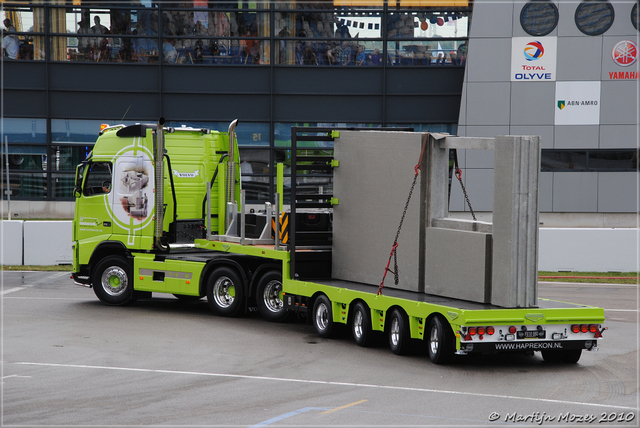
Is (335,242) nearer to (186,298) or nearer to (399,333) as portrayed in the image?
(399,333)

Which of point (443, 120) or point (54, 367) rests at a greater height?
point (443, 120)

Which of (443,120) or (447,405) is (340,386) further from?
(443,120)

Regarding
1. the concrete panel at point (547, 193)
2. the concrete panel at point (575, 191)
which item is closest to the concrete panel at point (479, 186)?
the concrete panel at point (547, 193)

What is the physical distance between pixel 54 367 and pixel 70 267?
492 inches

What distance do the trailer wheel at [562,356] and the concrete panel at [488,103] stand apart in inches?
755

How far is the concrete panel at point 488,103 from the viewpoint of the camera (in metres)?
29.7

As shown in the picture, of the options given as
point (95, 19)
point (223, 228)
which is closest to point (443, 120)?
point (95, 19)

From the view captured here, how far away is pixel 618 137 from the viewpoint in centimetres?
2944

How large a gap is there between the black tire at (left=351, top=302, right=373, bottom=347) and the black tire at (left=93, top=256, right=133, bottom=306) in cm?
585

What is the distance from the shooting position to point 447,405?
8906mm

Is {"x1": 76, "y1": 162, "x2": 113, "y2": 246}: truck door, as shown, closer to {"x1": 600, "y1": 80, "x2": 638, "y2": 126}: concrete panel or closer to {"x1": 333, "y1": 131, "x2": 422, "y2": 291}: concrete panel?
{"x1": 333, "y1": 131, "x2": 422, "y2": 291}: concrete panel

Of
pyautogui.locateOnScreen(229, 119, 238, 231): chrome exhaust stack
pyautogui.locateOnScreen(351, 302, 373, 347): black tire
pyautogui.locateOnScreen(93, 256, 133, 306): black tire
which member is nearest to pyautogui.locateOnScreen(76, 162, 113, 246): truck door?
pyautogui.locateOnScreen(93, 256, 133, 306): black tire

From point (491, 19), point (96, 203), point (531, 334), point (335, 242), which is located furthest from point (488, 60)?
point (531, 334)

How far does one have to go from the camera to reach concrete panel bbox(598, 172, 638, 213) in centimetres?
2978
